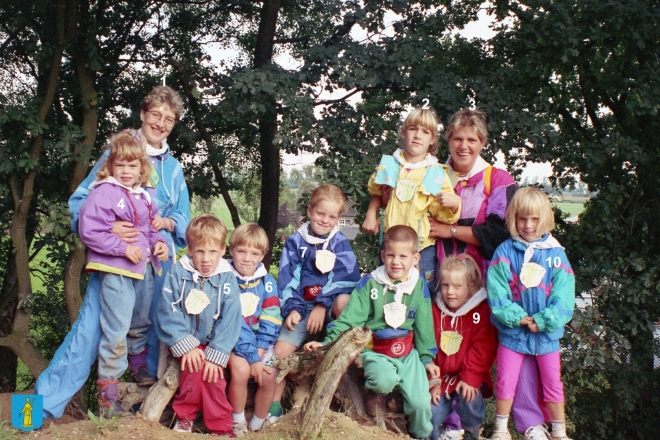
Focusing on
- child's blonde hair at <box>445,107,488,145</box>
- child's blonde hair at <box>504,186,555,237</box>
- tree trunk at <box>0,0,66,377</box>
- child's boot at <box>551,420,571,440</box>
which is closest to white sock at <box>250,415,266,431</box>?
child's boot at <box>551,420,571,440</box>

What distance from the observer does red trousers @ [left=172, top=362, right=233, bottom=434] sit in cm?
374

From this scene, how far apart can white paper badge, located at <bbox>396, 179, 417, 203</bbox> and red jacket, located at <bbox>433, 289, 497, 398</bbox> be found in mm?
724

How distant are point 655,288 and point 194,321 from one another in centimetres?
633

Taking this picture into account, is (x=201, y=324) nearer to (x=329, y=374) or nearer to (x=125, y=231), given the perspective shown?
(x=125, y=231)

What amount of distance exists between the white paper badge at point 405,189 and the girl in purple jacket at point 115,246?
5.28 feet

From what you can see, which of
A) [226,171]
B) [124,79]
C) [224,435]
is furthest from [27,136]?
[224,435]

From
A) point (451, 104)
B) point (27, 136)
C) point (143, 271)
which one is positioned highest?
point (451, 104)

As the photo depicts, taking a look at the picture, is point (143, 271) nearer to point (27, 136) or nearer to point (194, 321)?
point (194, 321)

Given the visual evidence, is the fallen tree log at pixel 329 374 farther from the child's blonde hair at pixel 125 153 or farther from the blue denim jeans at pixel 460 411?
the child's blonde hair at pixel 125 153

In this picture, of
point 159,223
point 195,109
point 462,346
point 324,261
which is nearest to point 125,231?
point 159,223

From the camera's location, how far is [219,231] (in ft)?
12.6

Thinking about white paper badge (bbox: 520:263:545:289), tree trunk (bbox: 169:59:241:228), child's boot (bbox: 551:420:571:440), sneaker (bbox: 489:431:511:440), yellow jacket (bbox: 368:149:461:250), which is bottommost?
sneaker (bbox: 489:431:511:440)

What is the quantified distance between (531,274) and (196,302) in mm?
2046

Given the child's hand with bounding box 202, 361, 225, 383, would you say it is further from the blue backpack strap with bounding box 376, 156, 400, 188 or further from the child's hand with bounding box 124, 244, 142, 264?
the blue backpack strap with bounding box 376, 156, 400, 188
